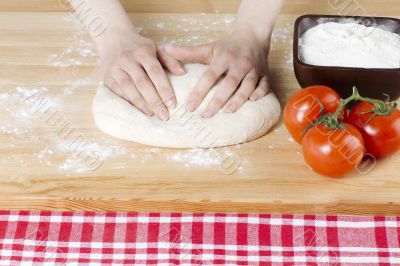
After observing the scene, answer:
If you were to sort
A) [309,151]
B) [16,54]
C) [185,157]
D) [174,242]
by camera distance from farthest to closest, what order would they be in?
[16,54] → [174,242] → [185,157] → [309,151]

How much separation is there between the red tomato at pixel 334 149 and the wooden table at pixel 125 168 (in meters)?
0.05

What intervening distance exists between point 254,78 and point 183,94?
0.21m

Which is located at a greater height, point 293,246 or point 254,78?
point 254,78

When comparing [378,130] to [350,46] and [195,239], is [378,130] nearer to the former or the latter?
[350,46]

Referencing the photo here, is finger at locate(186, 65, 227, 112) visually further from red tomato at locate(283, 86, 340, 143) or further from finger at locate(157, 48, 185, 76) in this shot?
red tomato at locate(283, 86, 340, 143)

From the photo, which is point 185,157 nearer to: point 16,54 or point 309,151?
point 309,151

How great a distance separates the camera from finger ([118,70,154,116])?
1.77m

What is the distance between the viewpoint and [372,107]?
5.35ft

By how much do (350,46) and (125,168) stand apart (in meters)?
0.68

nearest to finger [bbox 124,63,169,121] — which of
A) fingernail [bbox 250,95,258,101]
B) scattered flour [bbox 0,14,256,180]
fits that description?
scattered flour [bbox 0,14,256,180]

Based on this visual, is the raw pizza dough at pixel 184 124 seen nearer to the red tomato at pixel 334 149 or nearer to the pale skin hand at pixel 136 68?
the pale skin hand at pixel 136 68

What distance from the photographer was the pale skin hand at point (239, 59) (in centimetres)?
176

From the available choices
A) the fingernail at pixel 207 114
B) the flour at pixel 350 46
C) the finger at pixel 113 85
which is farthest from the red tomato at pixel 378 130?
the finger at pixel 113 85

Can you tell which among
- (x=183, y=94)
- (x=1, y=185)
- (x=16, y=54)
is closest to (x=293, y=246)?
(x=183, y=94)
